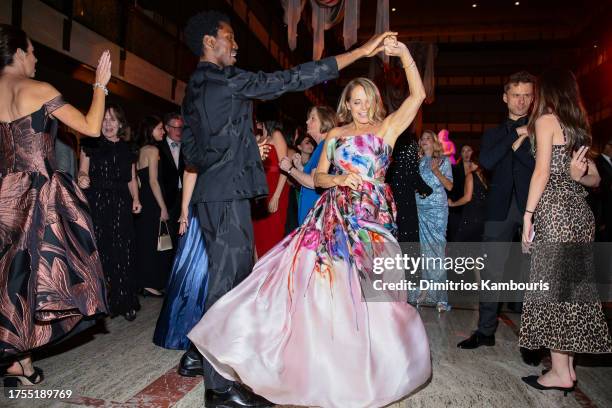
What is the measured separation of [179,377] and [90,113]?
1359 millimetres

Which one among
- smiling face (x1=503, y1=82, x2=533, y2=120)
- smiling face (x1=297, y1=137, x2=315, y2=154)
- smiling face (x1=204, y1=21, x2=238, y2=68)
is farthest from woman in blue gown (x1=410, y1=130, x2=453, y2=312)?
smiling face (x1=204, y1=21, x2=238, y2=68)

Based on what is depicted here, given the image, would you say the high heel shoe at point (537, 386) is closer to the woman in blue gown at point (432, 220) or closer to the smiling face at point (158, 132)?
the woman in blue gown at point (432, 220)

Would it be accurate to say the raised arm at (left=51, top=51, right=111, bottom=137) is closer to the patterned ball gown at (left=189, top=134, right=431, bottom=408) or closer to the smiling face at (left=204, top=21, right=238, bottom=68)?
the smiling face at (left=204, top=21, right=238, bottom=68)

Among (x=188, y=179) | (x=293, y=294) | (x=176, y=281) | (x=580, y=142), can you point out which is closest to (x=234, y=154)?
(x=293, y=294)

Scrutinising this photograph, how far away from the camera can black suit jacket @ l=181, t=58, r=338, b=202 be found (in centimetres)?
209

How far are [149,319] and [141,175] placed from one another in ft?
4.98

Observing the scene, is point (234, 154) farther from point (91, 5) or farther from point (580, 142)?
point (91, 5)

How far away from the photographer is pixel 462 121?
25578mm

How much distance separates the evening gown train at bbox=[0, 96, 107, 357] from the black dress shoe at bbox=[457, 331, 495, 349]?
220 cm

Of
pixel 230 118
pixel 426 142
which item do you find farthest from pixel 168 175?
pixel 230 118

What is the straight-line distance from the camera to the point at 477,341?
3.24m

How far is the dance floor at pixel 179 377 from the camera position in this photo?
222 centimetres

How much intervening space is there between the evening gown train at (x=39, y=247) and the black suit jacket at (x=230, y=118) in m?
0.63

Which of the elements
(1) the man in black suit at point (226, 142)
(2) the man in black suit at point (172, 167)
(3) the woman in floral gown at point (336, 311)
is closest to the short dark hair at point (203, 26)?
(1) the man in black suit at point (226, 142)
